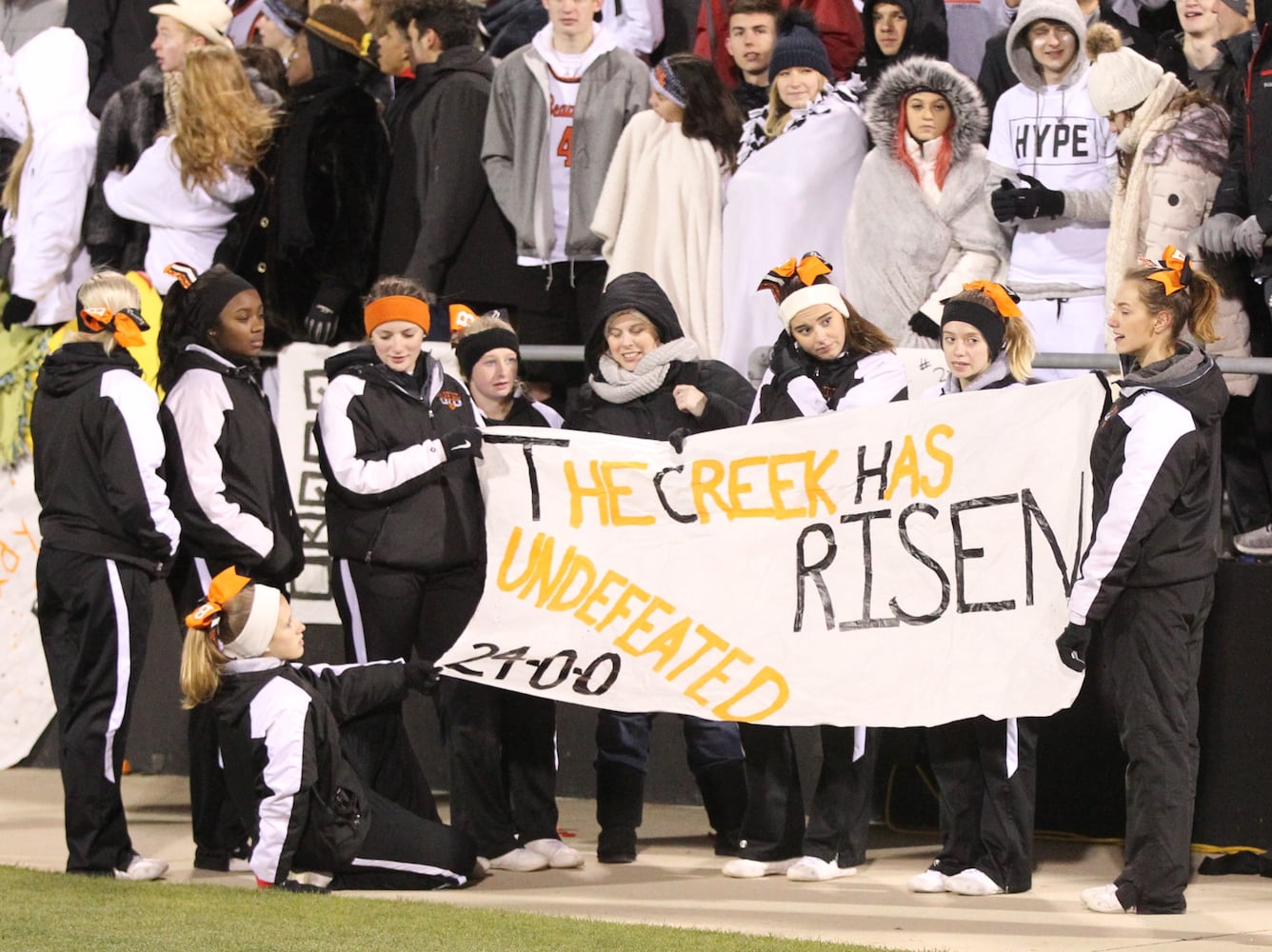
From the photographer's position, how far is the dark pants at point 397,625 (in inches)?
311

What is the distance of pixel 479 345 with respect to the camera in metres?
8.36

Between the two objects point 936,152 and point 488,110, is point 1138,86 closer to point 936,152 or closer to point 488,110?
point 936,152

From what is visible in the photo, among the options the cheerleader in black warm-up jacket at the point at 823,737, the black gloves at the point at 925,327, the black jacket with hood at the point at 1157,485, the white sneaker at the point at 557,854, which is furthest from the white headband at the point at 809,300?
the white sneaker at the point at 557,854

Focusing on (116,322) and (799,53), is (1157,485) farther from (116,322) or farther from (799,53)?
(116,322)

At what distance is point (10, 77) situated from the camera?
11.5 m

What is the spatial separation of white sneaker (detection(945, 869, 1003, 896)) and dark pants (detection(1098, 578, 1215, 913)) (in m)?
0.54

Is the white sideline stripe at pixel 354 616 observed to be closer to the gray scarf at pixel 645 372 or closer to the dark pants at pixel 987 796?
the gray scarf at pixel 645 372

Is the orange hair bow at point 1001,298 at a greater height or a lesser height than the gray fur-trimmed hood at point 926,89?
lesser

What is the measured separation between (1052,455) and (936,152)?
236 cm

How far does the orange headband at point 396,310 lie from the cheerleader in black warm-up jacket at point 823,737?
4.38 feet

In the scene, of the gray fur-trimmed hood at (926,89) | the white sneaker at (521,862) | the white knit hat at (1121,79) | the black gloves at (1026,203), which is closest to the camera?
the white sneaker at (521,862)

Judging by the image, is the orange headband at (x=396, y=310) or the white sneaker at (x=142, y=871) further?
the orange headband at (x=396, y=310)

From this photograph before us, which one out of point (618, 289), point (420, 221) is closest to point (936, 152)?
point (618, 289)

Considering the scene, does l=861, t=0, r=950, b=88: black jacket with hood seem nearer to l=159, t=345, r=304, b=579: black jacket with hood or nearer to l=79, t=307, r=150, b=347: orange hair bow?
l=159, t=345, r=304, b=579: black jacket with hood
